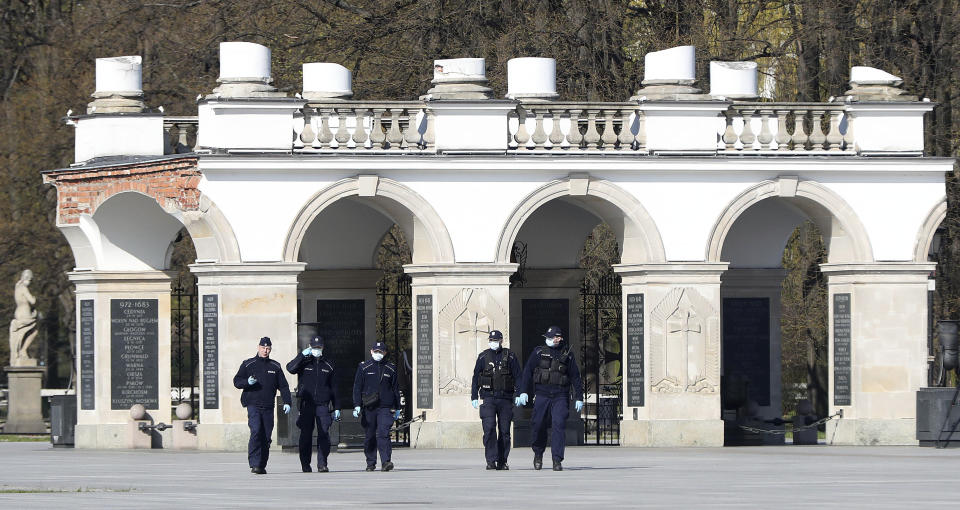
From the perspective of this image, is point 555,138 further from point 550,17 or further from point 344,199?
point 550,17

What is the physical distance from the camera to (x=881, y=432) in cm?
3206

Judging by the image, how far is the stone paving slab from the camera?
66.6 ft

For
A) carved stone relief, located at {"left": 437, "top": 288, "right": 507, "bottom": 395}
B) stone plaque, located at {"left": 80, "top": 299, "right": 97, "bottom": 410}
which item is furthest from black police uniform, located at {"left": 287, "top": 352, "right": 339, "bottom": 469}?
stone plaque, located at {"left": 80, "top": 299, "right": 97, "bottom": 410}

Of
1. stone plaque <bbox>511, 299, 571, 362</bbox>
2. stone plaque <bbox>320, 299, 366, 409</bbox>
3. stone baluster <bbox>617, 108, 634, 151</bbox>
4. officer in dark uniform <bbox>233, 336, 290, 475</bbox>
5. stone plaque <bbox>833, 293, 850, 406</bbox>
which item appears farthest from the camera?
stone plaque <bbox>511, 299, 571, 362</bbox>

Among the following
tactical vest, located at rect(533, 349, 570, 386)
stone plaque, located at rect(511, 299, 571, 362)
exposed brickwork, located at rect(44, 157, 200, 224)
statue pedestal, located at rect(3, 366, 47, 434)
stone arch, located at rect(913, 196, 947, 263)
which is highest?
exposed brickwork, located at rect(44, 157, 200, 224)

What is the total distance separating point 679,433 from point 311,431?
23.4 ft

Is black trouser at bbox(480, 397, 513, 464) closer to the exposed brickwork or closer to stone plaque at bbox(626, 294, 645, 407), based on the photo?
stone plaque at bbox(626, 294, 645, 407)

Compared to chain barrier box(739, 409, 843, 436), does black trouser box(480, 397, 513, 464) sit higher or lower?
higher

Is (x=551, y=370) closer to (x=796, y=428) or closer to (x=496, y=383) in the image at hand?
(x=496, y=383)

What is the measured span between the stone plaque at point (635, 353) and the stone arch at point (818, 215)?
1.17 meters

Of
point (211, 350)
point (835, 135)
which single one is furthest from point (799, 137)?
point (211, 350)

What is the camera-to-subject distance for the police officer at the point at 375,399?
26.1 metres

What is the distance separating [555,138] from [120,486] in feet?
34.8

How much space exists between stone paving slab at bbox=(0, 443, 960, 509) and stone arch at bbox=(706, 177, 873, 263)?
275 cm
